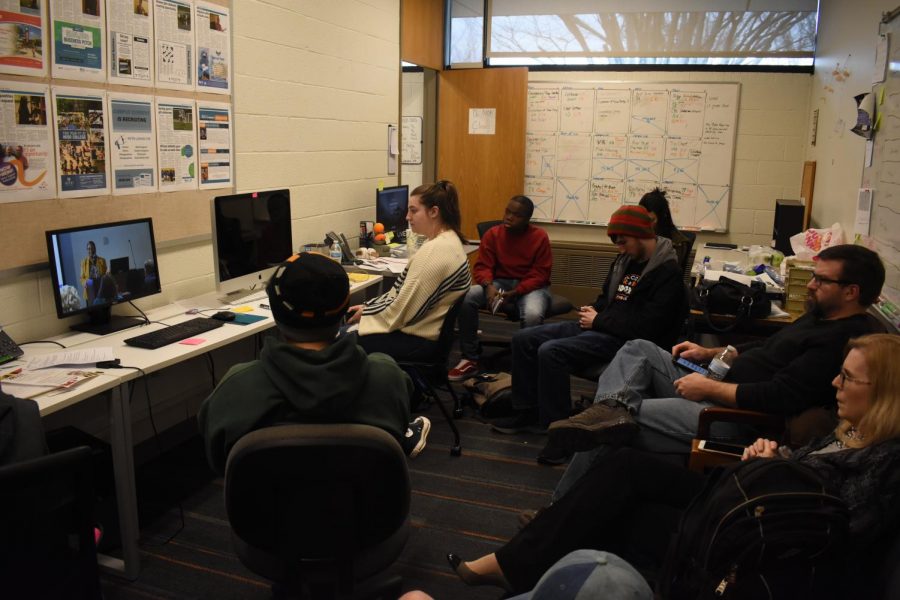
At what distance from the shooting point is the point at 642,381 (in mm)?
2799

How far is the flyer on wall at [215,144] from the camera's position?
341 centimetres

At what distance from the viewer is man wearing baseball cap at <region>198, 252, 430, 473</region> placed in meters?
1.57

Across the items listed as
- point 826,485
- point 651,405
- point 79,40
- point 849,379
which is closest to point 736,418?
point 651,405

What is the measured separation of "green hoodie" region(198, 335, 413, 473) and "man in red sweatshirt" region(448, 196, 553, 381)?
2718 mm

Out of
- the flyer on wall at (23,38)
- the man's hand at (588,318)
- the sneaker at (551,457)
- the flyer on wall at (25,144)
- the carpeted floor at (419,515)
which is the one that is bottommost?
the carpeted floor at (419,515)

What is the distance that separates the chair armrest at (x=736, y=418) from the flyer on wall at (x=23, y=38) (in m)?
2.62

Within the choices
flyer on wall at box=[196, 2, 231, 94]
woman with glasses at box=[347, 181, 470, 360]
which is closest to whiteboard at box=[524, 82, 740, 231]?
woman with glasses at box=[347, 181, 470, 360]

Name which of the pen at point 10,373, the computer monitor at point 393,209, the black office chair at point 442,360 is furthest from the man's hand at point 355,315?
the pen at point 10,373

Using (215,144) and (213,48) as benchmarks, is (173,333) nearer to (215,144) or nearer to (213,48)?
(215,144)

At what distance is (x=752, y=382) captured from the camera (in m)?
2.57

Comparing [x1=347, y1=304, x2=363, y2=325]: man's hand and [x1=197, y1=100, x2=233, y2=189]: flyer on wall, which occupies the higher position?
[x1=197, y1=100, x2=233, y2=189]: flyer on wall

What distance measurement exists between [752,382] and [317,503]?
1.70 metres

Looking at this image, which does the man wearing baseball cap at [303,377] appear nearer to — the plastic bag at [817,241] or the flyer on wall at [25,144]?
the flyer on wall at [25,144]

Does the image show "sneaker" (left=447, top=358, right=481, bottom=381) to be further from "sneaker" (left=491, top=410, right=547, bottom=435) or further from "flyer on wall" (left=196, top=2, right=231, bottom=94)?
"flyer on wall" (left=196, top=2, right=231, bottom=94)
